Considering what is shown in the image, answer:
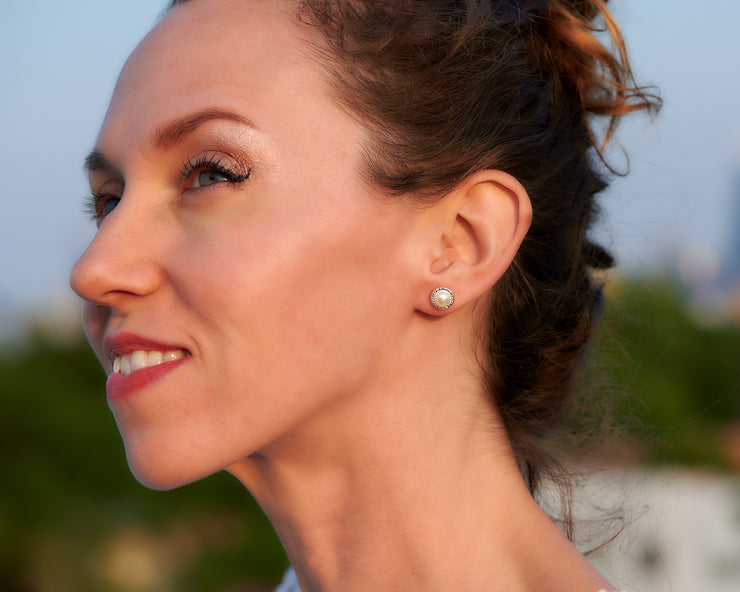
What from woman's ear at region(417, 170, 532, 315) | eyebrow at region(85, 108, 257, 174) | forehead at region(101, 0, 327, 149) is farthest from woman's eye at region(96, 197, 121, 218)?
woman's ear at region(417, 170, 532, 315)

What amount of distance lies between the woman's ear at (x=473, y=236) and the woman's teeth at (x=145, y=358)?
536 millimetres

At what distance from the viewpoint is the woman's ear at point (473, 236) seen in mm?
1782

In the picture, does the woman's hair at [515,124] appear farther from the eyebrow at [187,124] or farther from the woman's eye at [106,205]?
the woman's eye at [106,205]

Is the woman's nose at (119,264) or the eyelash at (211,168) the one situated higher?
the eyelash at (211,168)

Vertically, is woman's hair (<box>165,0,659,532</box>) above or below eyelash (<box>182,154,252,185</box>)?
Answer: below

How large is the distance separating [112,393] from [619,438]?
4.94 feet

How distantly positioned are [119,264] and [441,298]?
2.24 ft

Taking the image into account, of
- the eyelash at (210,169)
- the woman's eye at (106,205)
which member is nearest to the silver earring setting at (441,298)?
the eyelash at (210,169)

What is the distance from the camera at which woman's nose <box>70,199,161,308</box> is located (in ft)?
5.35

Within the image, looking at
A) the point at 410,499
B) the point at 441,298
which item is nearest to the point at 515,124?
the point at 441,298

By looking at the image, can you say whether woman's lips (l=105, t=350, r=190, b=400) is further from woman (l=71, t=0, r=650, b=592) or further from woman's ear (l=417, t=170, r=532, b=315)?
woman's ear (l=417, t=170, r=532, b=315)

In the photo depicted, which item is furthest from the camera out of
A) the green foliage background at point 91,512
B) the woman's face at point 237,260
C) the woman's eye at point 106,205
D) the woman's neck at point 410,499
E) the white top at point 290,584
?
the green foliage background at point 91,512

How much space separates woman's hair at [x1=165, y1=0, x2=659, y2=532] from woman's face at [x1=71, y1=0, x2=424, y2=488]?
0.10 m

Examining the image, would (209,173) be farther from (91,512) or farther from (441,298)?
(91,512)
